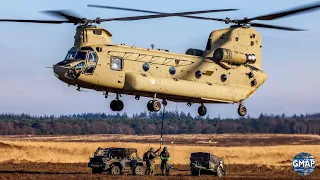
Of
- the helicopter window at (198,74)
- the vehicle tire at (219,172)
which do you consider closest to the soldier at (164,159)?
the vehicle tire at (219,172)

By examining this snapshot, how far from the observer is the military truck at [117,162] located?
4050 centimetres

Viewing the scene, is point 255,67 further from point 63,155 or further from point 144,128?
point 144,128

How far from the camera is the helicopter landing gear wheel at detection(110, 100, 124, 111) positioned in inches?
Result: 1602

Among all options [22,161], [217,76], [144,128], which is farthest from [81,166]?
[144,128]

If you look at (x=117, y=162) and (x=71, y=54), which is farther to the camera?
(x=117, y=162)

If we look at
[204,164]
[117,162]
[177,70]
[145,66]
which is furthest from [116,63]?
[204,164]

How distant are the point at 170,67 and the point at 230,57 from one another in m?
4.12

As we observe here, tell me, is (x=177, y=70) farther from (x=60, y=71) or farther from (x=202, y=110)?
(x=60, y=71)

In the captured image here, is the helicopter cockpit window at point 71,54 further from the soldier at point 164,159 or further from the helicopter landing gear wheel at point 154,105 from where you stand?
the soldier at point 164,159

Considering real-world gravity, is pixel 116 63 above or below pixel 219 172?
above

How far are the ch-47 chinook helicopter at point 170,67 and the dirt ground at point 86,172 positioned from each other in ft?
12.4

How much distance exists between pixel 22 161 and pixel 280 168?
17.8m

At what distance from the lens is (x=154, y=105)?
1558 inches

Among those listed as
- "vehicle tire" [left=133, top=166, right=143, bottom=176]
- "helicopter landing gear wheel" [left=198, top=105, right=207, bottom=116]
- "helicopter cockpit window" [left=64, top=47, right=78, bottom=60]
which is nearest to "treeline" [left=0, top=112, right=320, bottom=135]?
"helicopter landing gear wheel" [left=198, top=105, right=207, bottom=116]
